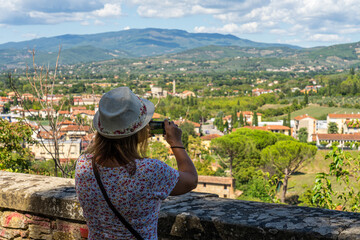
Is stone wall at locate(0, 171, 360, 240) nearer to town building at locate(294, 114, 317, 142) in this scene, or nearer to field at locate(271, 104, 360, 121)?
town building at locate(294, 114, 317, 142)

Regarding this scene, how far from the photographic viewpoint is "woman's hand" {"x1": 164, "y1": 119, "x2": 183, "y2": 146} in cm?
140

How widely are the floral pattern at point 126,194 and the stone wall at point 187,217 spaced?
0.38m

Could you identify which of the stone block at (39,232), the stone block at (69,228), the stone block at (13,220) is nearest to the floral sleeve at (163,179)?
the stone block at (69,228)

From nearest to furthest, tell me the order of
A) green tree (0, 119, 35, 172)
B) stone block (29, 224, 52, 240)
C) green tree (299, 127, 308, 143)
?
stone block (29, 224, 52, 240) < green tree (0, 119, 35, 172) < green tree (299, 127, 308, 143)

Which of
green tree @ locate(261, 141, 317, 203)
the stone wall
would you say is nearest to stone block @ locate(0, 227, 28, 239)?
the stone wall

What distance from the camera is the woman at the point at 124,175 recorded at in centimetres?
121

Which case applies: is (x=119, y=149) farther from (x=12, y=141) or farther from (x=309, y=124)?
(x=309, y=124)

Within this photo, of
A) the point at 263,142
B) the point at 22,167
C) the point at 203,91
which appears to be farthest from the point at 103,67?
the point at 22,167

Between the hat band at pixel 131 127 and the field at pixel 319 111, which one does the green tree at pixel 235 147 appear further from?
the field at pixel 319 111

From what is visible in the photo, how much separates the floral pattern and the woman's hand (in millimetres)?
167

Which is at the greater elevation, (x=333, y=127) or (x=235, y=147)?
(x=235, y=147)

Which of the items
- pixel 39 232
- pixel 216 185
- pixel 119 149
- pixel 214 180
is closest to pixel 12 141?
pixel 39 232

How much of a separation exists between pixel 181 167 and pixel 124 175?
0.22 meters

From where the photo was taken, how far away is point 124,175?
3.94 feet
